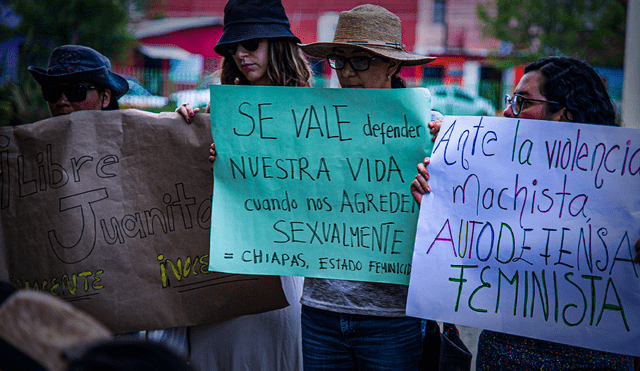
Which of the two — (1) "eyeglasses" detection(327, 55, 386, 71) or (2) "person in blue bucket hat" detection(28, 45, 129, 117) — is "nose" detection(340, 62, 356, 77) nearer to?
(1) "eyeglasses" detection(327, 55, 386, 71)

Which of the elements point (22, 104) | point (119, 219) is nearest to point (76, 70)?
point (119, 219)

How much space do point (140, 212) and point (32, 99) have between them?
9.34m

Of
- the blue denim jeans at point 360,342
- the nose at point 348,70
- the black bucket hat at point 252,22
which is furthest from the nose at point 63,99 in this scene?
the blue denim jeans at point 360,342

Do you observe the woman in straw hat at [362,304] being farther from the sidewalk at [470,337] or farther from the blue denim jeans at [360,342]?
the sidewalk at [470,337]

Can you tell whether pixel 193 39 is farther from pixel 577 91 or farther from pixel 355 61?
pixel 577 91

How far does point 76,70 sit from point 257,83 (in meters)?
0.90

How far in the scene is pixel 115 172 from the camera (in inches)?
90.4

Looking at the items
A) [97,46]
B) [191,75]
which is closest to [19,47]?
[97,46]

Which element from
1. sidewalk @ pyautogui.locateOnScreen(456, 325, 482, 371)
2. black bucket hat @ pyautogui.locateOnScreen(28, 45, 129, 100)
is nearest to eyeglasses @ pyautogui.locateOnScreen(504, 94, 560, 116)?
black bucket hat @ pyautogui.locateOnScreen(28, 45, 129, 100)

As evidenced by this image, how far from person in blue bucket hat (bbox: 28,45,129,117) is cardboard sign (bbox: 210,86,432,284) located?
74 cm

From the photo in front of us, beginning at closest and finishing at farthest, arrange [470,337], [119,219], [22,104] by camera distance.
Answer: [119,219]
[470,337]
[22,104]

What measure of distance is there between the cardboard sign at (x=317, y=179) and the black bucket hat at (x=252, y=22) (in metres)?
0.27

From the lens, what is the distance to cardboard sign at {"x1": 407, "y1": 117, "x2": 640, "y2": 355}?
1.78 m

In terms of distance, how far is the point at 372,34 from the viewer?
2008 mm
